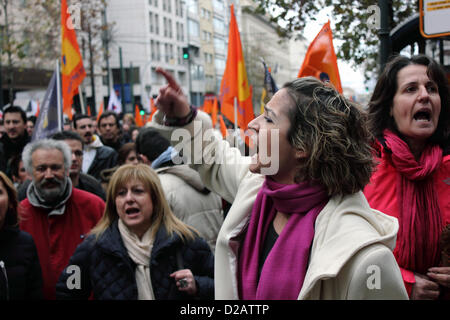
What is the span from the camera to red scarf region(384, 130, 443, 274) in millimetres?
2436

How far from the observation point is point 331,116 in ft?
6.23

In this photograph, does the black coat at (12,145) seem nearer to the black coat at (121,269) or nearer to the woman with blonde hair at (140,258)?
the woman with blonde hair at (140,258)

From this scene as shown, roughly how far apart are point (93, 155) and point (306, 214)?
4869 millimetres

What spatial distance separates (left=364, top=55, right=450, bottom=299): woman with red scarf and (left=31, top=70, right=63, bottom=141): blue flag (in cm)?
404

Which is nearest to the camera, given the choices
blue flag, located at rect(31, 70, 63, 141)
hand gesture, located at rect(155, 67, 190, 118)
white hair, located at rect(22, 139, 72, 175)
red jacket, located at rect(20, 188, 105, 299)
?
hand gesture, located at rect(155, 67, 190, 118)

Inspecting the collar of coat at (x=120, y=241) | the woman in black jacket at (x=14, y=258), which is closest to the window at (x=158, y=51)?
the woman in black jacket at (x=14, y=258)

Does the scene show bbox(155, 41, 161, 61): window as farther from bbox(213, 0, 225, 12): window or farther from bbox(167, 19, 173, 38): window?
bbox(213, 0, 225, 12): window

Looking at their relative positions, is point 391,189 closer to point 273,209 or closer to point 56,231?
point 273,209

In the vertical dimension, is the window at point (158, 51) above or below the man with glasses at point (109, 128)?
above

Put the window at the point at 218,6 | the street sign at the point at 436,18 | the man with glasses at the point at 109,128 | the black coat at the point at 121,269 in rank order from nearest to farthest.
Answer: the street sign at the point at 436,18 → the black coat at the point at 121,269 → the man with glasses at the point at 109,128 → the window at the point at 218,6

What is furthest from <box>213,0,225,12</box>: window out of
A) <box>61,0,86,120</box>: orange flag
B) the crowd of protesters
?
the crowd of protesters

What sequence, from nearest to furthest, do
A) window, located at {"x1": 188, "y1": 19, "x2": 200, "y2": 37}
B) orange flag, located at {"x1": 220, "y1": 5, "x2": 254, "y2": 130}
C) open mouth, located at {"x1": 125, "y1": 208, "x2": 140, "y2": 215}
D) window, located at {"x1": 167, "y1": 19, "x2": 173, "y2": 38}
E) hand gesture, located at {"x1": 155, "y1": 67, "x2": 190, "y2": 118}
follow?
hand gesture, located at {"x1": 155, "y1": 67, "x2": 190, "y2": 118} → open mouth, located at {"x1": 125, "y1": 208, "x2": 140, "y2": 215} → orange flag, located at {"x1": 220, "y1": 5, "x2": 254, "y2": 130} → window, located at {"x1": 167, "y1": 19, "x2": 173, "y2": 38} → window, located at {"x1": 188, "y1": 19, "x2": 200, "y2": 37}

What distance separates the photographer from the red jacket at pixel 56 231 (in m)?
3.68

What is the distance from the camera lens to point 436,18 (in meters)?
2.79
